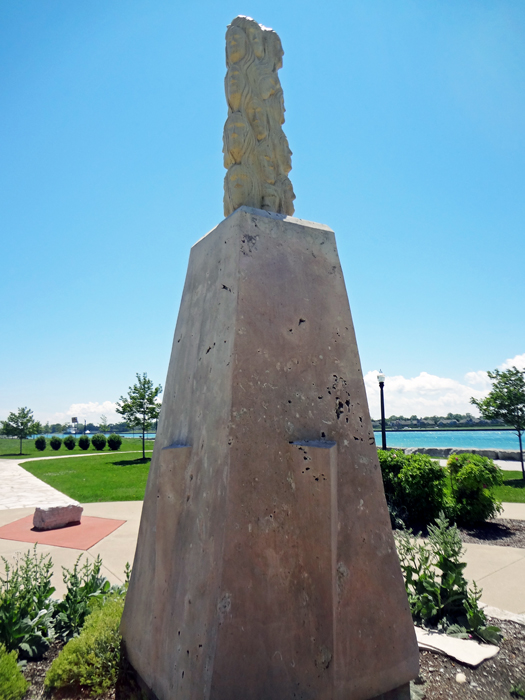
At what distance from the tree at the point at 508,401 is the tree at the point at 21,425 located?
104 ft

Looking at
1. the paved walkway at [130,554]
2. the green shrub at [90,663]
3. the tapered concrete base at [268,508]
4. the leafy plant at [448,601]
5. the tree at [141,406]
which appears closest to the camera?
the tapered concrete base at [268,508]

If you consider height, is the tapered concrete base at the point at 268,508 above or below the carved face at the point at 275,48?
below

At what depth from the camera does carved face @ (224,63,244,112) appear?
303 centimetres

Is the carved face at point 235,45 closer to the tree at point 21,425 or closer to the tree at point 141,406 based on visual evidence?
the tree at point 141,406

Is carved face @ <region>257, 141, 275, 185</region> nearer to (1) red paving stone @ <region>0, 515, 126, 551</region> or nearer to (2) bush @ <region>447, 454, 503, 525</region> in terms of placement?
(1) red paving stone @ <region>0, 515, 126, 551</region>

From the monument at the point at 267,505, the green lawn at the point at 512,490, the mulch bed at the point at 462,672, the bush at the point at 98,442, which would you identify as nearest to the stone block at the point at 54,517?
the mulch bed at the point at 462,672

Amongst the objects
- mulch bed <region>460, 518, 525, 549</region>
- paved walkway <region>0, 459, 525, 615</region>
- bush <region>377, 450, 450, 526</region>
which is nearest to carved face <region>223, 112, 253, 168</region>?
paved walkway <region>0, 459, 525, 615</region>

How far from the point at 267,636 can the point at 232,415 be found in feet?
3.38

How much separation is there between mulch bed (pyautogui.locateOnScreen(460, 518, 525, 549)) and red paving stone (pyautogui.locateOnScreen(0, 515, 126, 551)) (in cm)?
613

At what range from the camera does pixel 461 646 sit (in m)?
3.00

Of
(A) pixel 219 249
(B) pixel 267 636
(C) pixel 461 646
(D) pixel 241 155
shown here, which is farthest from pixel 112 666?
(D) pixel 241 155

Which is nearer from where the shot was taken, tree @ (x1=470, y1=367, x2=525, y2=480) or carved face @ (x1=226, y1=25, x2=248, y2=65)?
carved face @ (x1=226, y1=25, x2=248, y2=65)

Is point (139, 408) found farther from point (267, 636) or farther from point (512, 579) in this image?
point (267, 636)

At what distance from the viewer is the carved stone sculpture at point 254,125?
298cm
